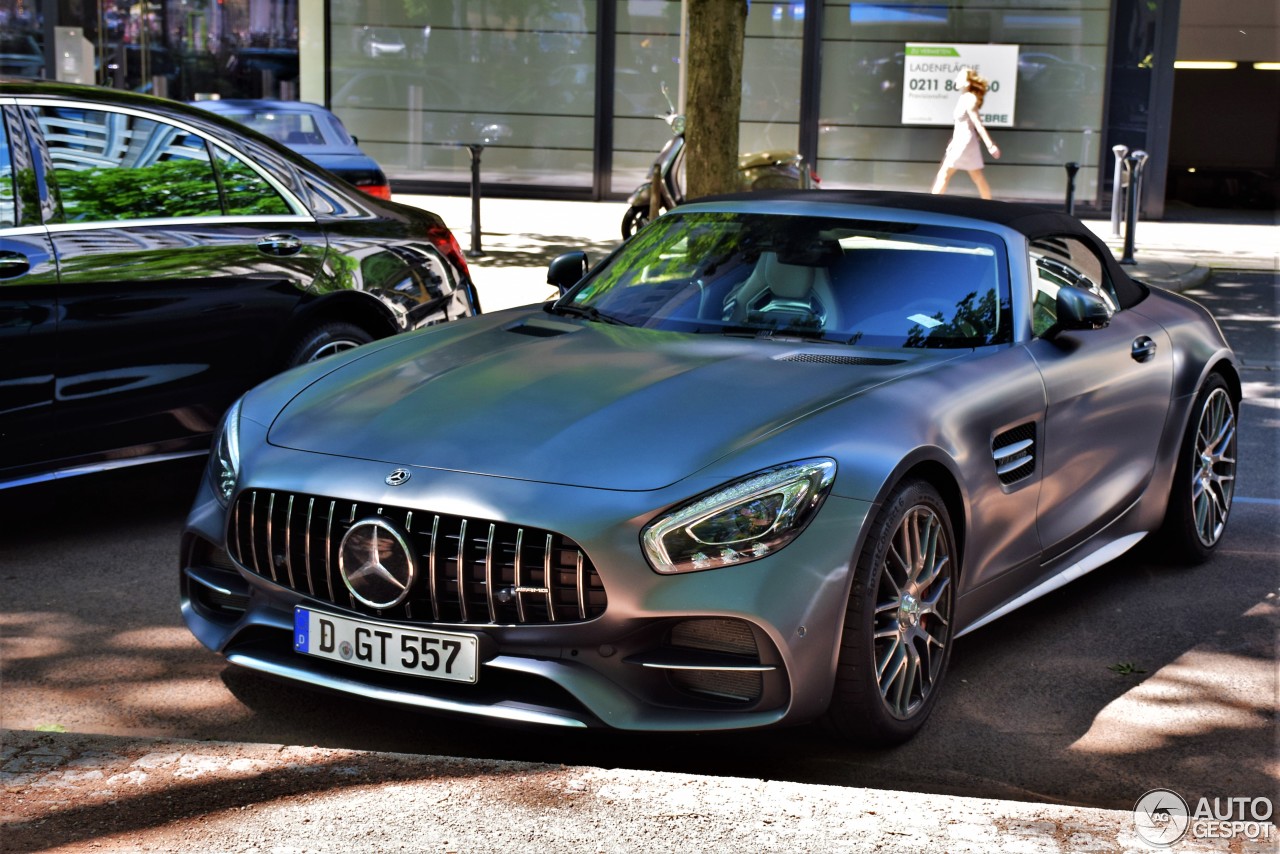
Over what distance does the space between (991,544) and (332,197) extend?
3.49 m

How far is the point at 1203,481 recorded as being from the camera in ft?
19.7

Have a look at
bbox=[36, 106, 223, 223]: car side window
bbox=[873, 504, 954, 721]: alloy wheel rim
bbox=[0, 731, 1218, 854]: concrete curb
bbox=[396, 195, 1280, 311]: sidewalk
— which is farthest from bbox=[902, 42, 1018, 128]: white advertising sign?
bbox=[0, 731, 1218, 854]: concrete curb

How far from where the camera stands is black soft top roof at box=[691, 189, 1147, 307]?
17.5ft

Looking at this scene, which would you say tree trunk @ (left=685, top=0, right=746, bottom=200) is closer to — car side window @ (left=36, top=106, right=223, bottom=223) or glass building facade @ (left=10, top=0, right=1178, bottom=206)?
car side window @ (left=36, top=106, right=223, bottom=223)

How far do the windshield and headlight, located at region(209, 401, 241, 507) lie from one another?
4.37 feet

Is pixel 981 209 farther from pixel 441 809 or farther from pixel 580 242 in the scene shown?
pixel 580 242

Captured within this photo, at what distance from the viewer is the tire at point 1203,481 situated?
19.2 ft

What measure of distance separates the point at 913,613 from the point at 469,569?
120 centimetres

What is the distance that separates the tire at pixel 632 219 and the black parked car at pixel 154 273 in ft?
32.6

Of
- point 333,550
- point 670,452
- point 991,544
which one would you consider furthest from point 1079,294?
point 333,550

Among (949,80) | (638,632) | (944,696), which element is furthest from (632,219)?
(638,632)

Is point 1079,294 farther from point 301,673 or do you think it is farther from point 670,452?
point 301,673

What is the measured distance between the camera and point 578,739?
4.16 metres

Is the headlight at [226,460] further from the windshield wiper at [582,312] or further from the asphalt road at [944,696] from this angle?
the windshield wiper at [582,312]
